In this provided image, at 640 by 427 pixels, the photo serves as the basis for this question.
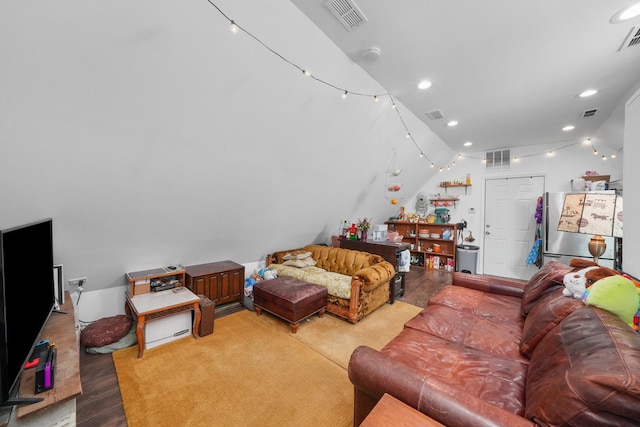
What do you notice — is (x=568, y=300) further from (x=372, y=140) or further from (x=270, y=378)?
(x=372, y=140)

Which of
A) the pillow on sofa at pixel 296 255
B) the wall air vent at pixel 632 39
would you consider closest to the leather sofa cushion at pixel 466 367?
the pillow on sofa at pixel 296 255

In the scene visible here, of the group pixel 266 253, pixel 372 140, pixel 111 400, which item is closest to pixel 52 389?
pixel 111 400

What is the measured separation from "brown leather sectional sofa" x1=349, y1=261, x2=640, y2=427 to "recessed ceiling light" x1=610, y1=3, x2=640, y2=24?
1937mm

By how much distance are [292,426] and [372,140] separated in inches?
129

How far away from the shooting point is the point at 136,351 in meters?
2.43

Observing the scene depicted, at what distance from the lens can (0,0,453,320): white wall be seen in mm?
1470

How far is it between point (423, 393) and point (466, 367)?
614 millimetres

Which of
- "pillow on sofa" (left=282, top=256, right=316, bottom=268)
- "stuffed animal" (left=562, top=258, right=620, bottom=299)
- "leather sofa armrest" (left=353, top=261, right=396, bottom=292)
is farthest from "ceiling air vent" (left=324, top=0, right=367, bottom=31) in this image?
"pillow on sofa" (left=282, top=256, right=316, bottom=268)

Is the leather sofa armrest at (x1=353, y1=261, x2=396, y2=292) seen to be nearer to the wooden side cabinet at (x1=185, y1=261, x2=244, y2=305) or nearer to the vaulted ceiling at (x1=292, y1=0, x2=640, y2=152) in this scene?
the wooden side cabinet at (x1=185, y1=261, x2=244, y2=305)

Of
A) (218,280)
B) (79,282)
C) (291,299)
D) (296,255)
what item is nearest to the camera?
(79,282)

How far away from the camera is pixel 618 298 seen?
1.28 m

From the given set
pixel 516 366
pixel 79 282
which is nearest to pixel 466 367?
pixel 516 366

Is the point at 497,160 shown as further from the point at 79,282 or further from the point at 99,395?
the point at 79,282

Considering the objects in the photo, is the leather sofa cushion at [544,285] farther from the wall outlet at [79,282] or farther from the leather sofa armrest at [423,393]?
the wall outlet at [79,282]
